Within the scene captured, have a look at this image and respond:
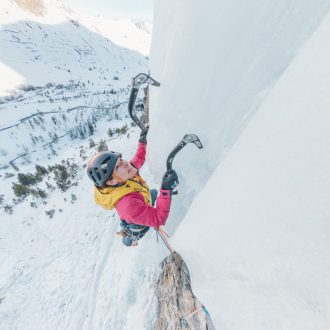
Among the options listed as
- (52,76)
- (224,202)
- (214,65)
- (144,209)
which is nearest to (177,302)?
(144,209)

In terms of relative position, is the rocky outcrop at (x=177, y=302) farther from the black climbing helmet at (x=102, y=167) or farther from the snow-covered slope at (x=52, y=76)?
the snow-covered slope at (x=52, y=76)

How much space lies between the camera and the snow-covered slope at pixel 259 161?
1.36 m

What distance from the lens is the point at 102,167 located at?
258 cm

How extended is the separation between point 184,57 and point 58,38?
234ft

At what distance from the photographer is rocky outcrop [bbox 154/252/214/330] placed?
270 cm

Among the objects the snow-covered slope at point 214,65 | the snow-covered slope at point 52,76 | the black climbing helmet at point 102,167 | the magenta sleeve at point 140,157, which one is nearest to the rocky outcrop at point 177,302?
the snow-covered slope at point 214,65

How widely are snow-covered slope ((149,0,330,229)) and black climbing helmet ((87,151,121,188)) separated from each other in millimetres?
906

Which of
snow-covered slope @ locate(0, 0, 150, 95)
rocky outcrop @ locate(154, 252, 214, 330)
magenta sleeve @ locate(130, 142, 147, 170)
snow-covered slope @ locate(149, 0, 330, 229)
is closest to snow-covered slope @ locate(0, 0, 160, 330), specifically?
rocky outcrop @ locate(154, 252, 214, 330)

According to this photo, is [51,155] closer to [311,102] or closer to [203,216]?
[203,216]

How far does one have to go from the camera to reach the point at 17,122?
72.0ft

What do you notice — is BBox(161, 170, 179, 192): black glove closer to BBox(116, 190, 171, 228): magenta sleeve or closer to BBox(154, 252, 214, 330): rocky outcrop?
BBox(116, 190, 171, 228): magenta sleeve

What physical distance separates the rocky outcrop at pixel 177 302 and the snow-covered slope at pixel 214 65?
91 cm

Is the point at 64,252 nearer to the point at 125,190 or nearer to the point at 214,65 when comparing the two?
the point at 125,190

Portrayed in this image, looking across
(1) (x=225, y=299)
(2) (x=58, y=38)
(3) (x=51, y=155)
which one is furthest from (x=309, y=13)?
(2) (x=58, y=38)
